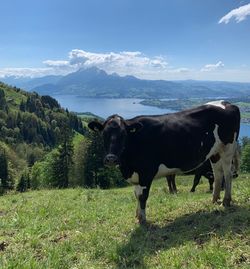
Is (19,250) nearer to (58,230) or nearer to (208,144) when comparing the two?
(58,230)

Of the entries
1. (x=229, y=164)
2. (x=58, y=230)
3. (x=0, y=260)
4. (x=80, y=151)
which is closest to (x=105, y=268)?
(x=0, y=260)

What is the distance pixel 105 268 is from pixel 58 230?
2.82 m

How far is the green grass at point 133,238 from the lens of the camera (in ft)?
21.6

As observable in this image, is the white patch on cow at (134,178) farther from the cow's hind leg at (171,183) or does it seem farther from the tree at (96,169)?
the tree at (96,169)

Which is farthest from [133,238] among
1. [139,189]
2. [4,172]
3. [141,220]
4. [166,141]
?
[4,172]

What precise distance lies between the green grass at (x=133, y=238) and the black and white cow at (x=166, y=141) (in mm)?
878

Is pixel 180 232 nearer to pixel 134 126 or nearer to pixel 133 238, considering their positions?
pixel 133 238

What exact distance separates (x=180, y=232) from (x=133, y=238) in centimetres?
104

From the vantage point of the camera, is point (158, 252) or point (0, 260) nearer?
point (0, 260)

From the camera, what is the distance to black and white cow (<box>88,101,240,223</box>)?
910 centimetres

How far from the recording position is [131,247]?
7703 millimetres

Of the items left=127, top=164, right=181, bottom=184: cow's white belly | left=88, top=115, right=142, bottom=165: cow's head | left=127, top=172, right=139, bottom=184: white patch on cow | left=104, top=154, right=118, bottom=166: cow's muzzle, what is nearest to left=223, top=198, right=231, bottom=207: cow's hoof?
left=127, top=164, right=181, bottom=184: cow's white belly

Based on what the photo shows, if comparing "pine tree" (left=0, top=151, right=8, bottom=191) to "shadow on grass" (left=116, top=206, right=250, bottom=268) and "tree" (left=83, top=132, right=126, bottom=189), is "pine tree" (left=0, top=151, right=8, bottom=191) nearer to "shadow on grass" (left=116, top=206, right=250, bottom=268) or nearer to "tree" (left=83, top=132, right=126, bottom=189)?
"tree" (left=83, top=132, right=126, bottom=189)

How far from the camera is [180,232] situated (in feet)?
27.7
